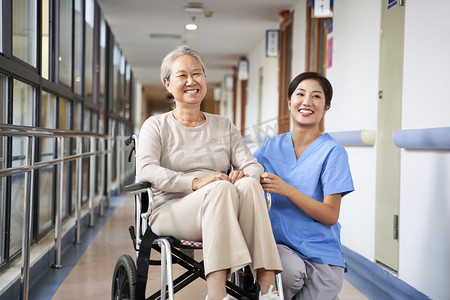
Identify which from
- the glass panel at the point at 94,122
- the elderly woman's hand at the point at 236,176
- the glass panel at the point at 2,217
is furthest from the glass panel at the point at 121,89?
the elderly woman's hand at the point at 236,176

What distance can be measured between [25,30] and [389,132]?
2.36 m

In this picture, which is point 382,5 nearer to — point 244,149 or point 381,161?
point 381,161

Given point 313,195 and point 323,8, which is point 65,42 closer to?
point 323,8

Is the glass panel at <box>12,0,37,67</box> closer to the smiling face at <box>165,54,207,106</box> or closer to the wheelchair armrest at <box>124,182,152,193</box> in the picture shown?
the smiling face at <box>165,54,207,106</box>

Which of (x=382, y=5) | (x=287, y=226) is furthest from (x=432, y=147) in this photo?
(x=382, y=5)

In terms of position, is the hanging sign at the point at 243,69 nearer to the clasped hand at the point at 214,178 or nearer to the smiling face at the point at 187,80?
the smiling face at the point at 187,80

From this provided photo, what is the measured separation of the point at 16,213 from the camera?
293 cm

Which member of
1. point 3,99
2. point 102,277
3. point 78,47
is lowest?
point 102,277

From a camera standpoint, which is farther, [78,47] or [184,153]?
[78,47]

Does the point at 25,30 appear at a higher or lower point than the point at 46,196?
higher

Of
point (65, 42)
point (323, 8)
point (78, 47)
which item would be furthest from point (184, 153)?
point (78, 47)

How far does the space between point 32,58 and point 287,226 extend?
230 centimetres

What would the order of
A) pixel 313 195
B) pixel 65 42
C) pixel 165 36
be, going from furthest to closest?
pixel 165 36 < pixel 65 42 < pixel 313 195

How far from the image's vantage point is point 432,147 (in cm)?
241
